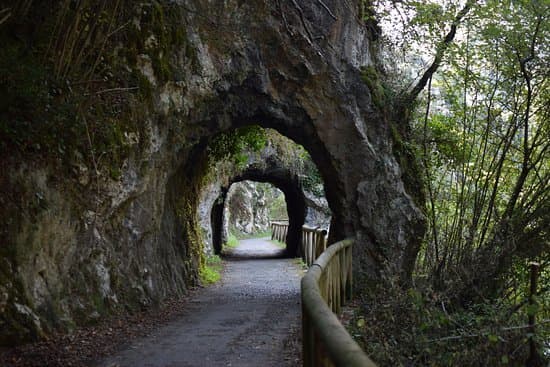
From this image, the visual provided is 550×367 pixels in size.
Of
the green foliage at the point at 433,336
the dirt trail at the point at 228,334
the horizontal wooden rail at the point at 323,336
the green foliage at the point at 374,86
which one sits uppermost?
the green foliage at the point at 374,86

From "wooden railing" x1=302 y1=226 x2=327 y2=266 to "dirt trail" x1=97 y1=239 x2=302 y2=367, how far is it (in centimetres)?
181

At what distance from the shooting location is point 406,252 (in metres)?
11.8

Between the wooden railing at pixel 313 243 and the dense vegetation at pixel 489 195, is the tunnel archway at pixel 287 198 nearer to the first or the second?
the wooden railing at pixel 313 243

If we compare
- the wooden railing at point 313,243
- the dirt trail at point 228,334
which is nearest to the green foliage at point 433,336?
the dirt trail at point 228,334

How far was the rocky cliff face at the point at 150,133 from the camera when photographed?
6.22 meters

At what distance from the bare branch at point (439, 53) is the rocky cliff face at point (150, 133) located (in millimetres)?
995

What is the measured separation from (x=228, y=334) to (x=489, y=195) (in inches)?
196

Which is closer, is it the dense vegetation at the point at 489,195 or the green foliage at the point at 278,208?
the dense vegetation at the point at 489,195

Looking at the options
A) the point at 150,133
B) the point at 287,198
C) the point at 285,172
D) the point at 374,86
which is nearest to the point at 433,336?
the point at 150,133

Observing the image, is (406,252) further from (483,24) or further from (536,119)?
(483,24)

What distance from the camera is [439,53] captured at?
10508 mm

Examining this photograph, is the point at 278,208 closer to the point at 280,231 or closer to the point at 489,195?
the point at 280,231

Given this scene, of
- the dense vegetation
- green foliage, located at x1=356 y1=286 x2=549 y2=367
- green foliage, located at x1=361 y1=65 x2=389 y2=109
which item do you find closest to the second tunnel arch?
green foliage, located at x1=361 y1=65 x2=389 y2=109

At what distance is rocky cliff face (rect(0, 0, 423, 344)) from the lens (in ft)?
20.4
